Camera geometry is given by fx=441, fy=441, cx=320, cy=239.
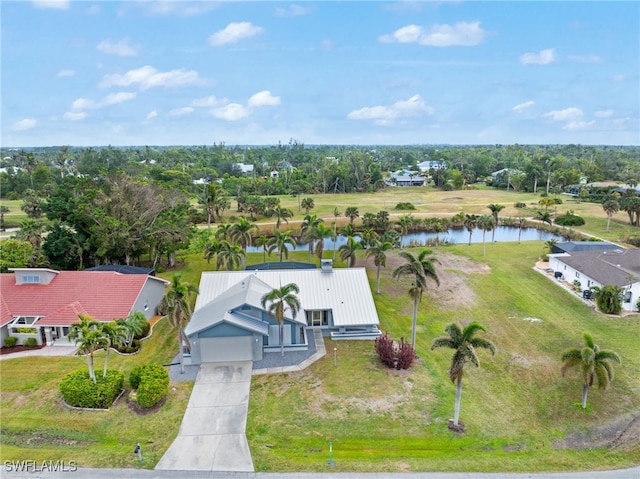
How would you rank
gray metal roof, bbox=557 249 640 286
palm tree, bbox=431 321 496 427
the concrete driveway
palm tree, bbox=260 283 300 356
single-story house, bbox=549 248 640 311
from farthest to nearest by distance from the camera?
1. gray metal roof, bbox=557 249 640 286
2. single-story house, bbox=549 248 640 311
3. palm tree, bbox=260 283 300 356
4. palm tree, bbox=431 321 496 427
5. the concrete driveway

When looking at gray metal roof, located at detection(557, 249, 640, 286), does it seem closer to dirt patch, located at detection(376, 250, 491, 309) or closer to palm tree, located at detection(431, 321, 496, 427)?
dirt patch, located at detection(376, 250, 491, 309)

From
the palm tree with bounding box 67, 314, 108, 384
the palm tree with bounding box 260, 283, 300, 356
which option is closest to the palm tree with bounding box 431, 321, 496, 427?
the palm tree with bounding box 260, 283, 300, 356

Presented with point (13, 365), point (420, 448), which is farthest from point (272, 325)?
point (13, 365)

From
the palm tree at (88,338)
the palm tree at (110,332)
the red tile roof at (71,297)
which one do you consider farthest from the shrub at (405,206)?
the palm tree at (88,338)

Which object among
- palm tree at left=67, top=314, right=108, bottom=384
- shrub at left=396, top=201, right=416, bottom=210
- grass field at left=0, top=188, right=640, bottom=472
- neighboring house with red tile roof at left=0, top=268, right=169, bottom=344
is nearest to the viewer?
grass field at left=0, top=188, right=640, bottom=472

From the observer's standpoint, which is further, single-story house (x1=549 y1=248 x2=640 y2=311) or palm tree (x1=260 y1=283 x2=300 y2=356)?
single-story house (x1=549 y1=248 x2=640 y2=311)

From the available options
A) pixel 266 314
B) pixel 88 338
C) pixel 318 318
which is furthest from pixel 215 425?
pixel 318 318

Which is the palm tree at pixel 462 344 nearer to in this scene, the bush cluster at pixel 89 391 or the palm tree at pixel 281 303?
the palm tree at pixel 281 303
